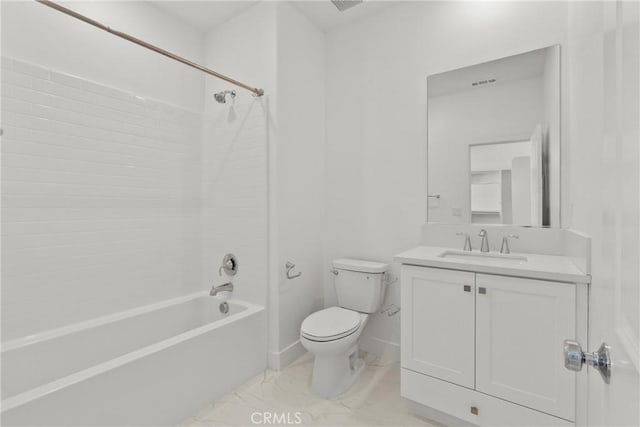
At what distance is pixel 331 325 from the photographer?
2.00 metres

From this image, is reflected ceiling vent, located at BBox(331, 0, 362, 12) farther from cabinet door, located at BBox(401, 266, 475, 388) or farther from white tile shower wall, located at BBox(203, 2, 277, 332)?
cabinet door, located at BBox(401, 266, 475, 388)

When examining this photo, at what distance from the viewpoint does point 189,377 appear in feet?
5.76

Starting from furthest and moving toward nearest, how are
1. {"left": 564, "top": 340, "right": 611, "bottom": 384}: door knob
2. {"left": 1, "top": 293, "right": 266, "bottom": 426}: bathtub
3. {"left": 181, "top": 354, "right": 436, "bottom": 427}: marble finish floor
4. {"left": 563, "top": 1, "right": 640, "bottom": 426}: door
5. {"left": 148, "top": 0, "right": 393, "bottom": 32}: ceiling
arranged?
{"left": 148, "top": 0, "right": 393, "bottom": 32}: ceiling → {"left": 181, "top": 354, "right": 436, "bottom": 427}: marble finish floor → {"left": 1, "top": 293, "right": 266, "bottom": 426}: bathtub → {"left": 564, "top": 340, "right": 611, "bottom": 384}: door knob → {"left": 563, "top": 1, "right": 640, "bottom": 426}: door

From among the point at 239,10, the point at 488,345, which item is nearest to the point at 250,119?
the point at 239,10

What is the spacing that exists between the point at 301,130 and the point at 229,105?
64 cm

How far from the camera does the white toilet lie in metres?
1.89

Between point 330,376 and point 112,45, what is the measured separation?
→ 2677 mm

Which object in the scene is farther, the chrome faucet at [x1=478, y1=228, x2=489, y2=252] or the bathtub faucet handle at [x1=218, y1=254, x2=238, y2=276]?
the bathtub faucet handle at [x1=218, y1=254, x2=238, y2=276]

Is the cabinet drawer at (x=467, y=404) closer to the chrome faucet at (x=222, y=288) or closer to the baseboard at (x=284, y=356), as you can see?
the baseboard at (x=284, y=356)

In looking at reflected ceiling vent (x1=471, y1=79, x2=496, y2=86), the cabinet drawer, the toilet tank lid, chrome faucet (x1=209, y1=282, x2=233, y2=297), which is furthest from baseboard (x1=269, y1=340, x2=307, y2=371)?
reflected ceiling vent (x1=471, y1=79, x2=496, y2=86)

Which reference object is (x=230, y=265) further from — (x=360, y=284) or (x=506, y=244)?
(x=506, y=244)

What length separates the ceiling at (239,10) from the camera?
2.35 m

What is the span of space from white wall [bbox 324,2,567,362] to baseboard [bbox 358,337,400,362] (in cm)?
1

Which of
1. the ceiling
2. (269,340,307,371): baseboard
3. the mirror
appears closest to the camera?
the mirror
